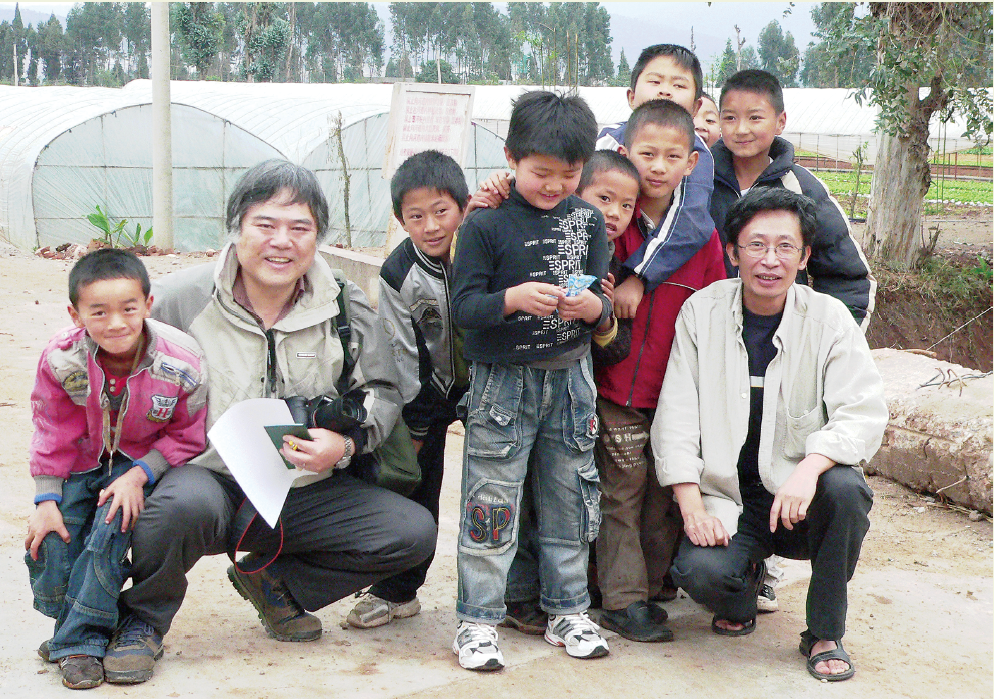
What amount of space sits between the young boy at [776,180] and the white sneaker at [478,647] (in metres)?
1.54

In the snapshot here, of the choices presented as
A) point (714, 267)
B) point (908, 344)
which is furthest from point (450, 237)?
point (908, 344)

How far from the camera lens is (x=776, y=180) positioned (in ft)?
11.3

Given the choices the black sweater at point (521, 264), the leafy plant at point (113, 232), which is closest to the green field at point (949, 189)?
the leafy plant at point (113, 232)

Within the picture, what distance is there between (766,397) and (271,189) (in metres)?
1.60

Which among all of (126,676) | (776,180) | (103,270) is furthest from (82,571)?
(776,180)

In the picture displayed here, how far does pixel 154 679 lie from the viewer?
264cm

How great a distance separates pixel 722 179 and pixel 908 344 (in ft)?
24.7

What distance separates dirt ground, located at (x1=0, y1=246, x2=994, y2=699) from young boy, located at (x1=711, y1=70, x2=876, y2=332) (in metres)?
1.07

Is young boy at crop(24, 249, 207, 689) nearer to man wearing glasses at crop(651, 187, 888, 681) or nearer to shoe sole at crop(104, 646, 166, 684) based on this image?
shoe sole at crop(104, 646, 166, 684)

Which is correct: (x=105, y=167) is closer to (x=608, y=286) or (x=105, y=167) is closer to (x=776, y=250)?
(x=608, y=286)

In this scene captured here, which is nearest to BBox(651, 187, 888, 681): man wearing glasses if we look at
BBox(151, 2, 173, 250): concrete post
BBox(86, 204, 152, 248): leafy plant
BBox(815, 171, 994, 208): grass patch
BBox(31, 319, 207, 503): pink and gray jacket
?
BBox(31, 319, 207, 503): pink and gray jacket

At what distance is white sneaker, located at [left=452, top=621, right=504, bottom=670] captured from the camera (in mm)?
2803

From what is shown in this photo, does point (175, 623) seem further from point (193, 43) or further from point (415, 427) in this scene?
point (193, 43)

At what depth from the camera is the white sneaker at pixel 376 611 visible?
10.5 feet
